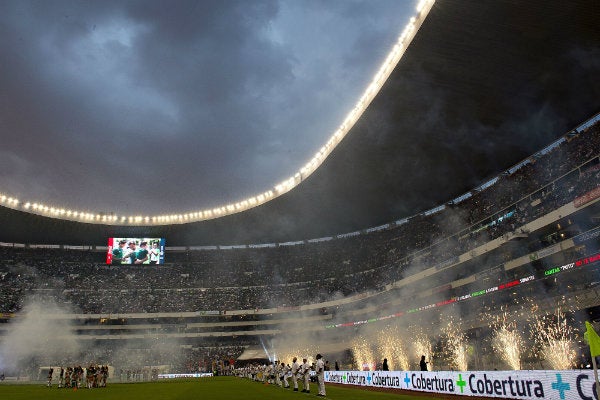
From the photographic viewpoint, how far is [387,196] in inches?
1645

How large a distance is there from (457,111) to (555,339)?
46.8 feet

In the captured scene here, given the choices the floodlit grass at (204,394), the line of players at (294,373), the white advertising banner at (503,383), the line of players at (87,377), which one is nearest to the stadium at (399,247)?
the white advertising banner at (503,383)

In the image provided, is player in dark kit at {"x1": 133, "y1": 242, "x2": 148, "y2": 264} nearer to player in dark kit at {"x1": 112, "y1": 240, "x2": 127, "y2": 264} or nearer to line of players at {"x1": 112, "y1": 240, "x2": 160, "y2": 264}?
line of players at {"x1": 112, "y1": 240, "x2": 160, "y2": 264}

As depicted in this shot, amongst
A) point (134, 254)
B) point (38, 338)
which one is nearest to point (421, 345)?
point (134, 254)

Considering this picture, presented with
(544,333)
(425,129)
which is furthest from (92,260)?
(544,333)

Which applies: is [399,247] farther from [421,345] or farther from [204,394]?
[204,394]

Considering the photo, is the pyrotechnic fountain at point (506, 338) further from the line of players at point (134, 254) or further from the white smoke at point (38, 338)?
the white smoke at point (38, 338)

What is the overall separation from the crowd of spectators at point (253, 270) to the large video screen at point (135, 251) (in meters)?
4.33

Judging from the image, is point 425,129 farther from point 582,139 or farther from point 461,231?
point 461,231

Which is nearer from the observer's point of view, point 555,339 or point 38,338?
point 555,339

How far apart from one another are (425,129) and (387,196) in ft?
42.4

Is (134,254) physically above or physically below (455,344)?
above

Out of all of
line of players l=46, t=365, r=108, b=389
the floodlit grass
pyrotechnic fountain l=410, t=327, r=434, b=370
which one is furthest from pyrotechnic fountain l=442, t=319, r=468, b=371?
line of players l=46, t=365, r=108, b=389

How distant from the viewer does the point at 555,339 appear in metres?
26.3
